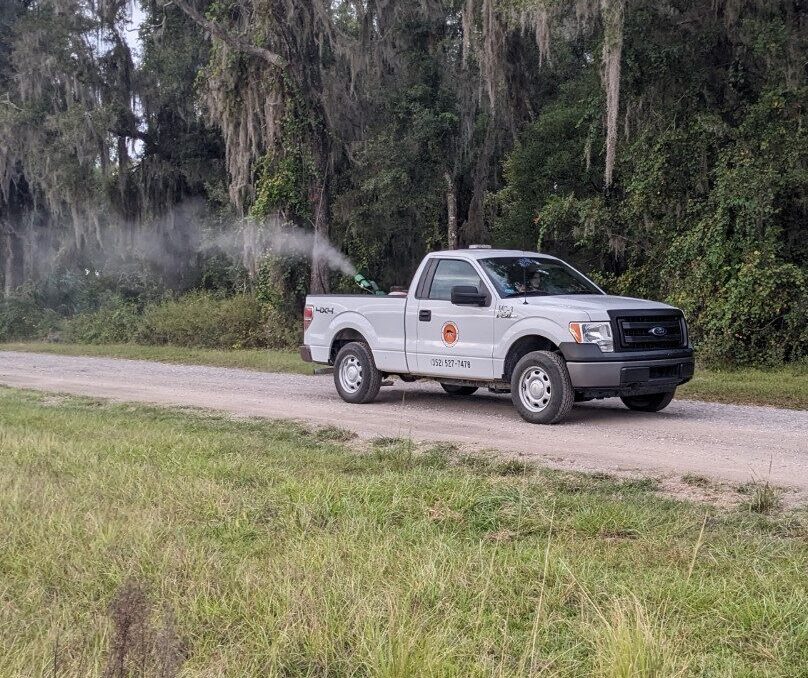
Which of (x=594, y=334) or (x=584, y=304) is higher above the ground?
(x=584, y=304)

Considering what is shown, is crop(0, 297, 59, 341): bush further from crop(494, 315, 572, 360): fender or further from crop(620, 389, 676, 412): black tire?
crop(620, 389, 676, 412): black tire

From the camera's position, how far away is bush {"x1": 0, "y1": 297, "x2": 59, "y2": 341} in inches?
1371

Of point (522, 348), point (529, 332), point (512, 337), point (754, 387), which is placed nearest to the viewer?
point (529, 332)

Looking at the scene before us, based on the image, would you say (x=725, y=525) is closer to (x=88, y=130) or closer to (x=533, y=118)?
(x=533, y=118)

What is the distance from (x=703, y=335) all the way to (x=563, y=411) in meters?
8.70

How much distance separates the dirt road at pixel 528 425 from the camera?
838cm

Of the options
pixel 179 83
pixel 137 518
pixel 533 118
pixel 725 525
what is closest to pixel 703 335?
pixel 533 118

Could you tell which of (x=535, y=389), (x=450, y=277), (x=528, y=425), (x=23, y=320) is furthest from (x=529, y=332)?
(x=23, y=320)

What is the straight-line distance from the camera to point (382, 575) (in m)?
4.70

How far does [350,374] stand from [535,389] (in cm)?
328

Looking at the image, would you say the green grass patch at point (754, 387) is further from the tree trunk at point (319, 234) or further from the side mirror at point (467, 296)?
the tree trunk at point (319, 234)

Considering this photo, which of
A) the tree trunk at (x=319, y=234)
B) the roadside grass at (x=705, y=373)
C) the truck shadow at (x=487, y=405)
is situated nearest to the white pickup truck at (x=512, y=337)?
the truck shadow at (x=487, y=405)

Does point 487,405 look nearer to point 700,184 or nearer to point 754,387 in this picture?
point 754,387

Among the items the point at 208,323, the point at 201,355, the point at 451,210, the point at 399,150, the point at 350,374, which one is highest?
the point at 399,150
